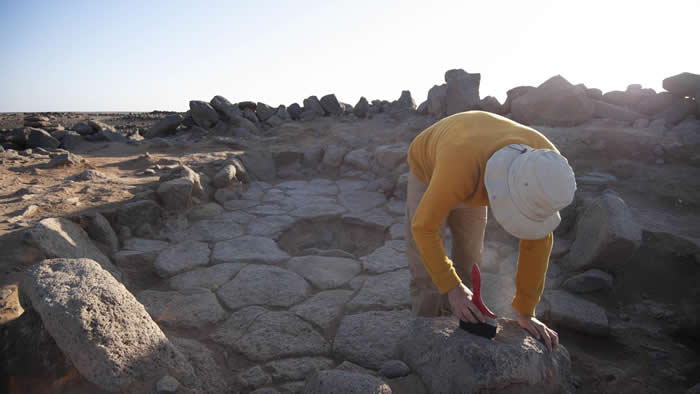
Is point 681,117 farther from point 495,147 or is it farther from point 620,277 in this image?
point 495,147

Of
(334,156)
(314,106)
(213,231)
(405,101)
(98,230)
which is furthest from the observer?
(314,106)

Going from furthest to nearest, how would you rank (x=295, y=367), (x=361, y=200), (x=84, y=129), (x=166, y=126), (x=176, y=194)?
(x=166, y=126) → (x=84, y=129) → (x=361, y=200) → (x=176, y=194) → (x=295, y=367)

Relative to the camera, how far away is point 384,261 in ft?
11.0

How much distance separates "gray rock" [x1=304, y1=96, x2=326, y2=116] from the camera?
38.5 feet

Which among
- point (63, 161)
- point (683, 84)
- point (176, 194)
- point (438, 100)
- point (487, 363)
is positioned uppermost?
point (683, 84)

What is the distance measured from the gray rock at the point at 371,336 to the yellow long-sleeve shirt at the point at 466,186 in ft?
2.29

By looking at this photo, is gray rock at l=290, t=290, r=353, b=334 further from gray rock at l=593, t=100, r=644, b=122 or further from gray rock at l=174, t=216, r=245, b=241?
gray rock at l=593, t=100, r=644, b=122

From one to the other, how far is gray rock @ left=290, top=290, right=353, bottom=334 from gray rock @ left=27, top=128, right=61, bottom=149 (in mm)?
7502

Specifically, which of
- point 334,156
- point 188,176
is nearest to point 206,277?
point 188,176

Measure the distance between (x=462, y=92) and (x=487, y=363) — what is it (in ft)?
22.7

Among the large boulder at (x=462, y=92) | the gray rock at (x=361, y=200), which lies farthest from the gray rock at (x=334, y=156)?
the large boulder at (x=462, y=92)

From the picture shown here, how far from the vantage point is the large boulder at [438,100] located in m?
8.11

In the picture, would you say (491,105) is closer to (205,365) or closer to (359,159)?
(359,159)

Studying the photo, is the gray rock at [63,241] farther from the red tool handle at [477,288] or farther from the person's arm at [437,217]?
the red tool handle at [477,288]
